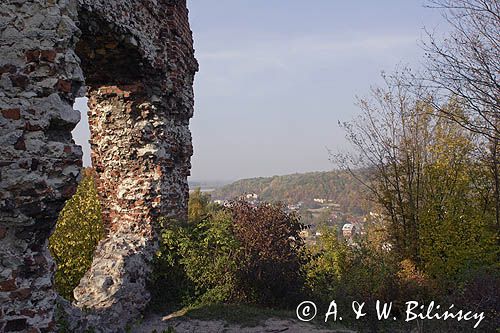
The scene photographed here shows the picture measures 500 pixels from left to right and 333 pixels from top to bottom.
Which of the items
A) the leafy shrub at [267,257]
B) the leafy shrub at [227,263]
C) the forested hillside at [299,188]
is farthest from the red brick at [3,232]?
the forested hillside at [299,188]

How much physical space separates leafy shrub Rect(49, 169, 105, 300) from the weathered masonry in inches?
223

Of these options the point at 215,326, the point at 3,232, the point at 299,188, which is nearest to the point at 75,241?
→ the point at 215,326

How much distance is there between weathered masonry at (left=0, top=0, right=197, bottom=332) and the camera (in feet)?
12.3

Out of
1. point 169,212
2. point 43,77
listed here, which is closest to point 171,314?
point 169,212

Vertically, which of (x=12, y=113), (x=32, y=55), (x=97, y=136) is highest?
(x=32, y=55)

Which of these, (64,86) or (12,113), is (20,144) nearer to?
(12,113)

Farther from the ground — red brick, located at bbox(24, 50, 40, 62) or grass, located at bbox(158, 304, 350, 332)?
red brick, located at bbox(24, 50, 40, 62)

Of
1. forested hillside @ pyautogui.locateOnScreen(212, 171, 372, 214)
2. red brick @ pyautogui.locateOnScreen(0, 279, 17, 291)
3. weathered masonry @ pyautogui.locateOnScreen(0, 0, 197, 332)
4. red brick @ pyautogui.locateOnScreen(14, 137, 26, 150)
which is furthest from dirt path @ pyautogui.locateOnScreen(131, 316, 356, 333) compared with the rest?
forested hillside @ pyautogui.locateOnScreen(212, 171, 372, 214)

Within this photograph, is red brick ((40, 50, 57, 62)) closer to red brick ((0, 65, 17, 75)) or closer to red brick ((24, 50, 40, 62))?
red brick ((24, 50, 40, 62))

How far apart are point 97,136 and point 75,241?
6.67 m

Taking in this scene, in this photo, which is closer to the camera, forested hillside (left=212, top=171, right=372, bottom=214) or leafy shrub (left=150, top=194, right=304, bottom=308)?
leafy shrub (left=150, top=194, right=304, bottom=308)

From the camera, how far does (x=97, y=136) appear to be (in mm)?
7699

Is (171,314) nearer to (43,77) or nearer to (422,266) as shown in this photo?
(43,77)

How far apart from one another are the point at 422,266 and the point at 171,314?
30.9 ft
